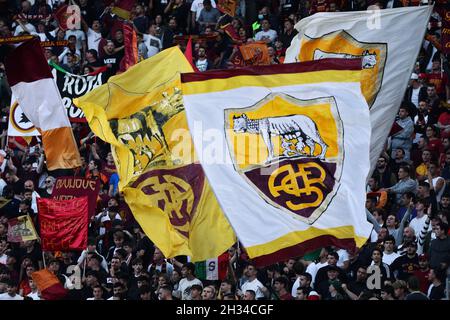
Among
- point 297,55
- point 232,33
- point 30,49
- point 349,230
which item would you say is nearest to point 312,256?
point 297,55

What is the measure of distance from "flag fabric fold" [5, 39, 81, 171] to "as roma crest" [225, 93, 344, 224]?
18.5 feet

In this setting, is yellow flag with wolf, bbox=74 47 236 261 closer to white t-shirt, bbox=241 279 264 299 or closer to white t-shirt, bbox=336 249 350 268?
white t-shirt, bbox=241 279 264 299

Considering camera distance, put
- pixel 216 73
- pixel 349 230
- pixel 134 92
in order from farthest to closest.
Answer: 1. pixel 134 92
2. pixel 216 73
3. pixel 349 230

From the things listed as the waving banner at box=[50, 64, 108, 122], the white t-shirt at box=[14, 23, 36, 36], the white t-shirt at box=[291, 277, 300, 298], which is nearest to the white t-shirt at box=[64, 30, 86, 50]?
the white t-shirt at box=[14, 23, 36, 36]

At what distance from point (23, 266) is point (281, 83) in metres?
6.87

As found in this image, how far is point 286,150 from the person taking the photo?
53.1 feet

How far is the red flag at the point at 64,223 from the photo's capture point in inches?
834

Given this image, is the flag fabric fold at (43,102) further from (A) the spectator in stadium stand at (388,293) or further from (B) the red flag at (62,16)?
(B) the red flag at (62,16)

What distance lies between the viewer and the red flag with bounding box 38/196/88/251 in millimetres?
21172

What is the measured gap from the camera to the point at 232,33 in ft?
85.8

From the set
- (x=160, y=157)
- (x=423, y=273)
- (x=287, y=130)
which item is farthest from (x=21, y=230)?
(x=287, y=130)

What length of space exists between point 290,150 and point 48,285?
5.54 metres

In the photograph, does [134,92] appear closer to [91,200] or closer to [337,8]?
[91,200]

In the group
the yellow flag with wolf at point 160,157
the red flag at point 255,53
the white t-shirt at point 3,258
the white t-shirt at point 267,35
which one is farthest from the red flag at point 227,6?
the yellow flag with wolf at point 160,157
